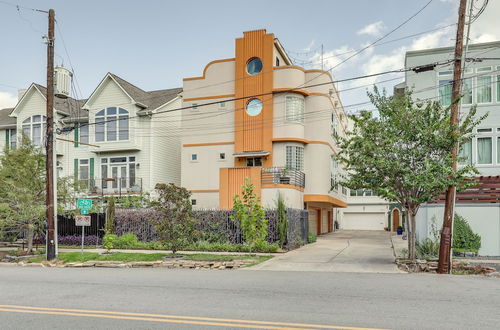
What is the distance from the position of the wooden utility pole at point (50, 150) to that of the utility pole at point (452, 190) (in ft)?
50.5

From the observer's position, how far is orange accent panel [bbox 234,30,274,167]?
29.7 meters

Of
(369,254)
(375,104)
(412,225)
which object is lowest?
(369,254)

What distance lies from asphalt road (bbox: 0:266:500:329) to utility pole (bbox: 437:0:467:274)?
1.15 meters

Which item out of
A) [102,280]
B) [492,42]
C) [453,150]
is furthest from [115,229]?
[492,42]

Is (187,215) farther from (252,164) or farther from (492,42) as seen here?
(492,42)

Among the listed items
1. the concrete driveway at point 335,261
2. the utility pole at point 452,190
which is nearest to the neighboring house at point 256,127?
the concrete driveway at point 335,261

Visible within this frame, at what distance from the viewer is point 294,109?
97.8ft

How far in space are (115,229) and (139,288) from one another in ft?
48.7

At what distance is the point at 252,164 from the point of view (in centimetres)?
3038

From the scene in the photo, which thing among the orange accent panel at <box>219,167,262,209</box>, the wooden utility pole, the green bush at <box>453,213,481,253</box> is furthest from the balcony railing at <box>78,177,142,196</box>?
the green bush at <box>453,213,481,253</box>

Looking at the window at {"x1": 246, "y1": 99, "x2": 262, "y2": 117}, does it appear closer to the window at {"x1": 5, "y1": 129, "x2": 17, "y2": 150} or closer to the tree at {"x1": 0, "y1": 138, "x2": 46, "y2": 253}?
the tree at {"x1": 0, "y1": 138, "x2": 46, "y2": 253}

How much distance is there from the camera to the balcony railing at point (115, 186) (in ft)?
107

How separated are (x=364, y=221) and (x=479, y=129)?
33.2 m

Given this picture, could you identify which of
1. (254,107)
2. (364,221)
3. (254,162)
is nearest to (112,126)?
(254,107)
